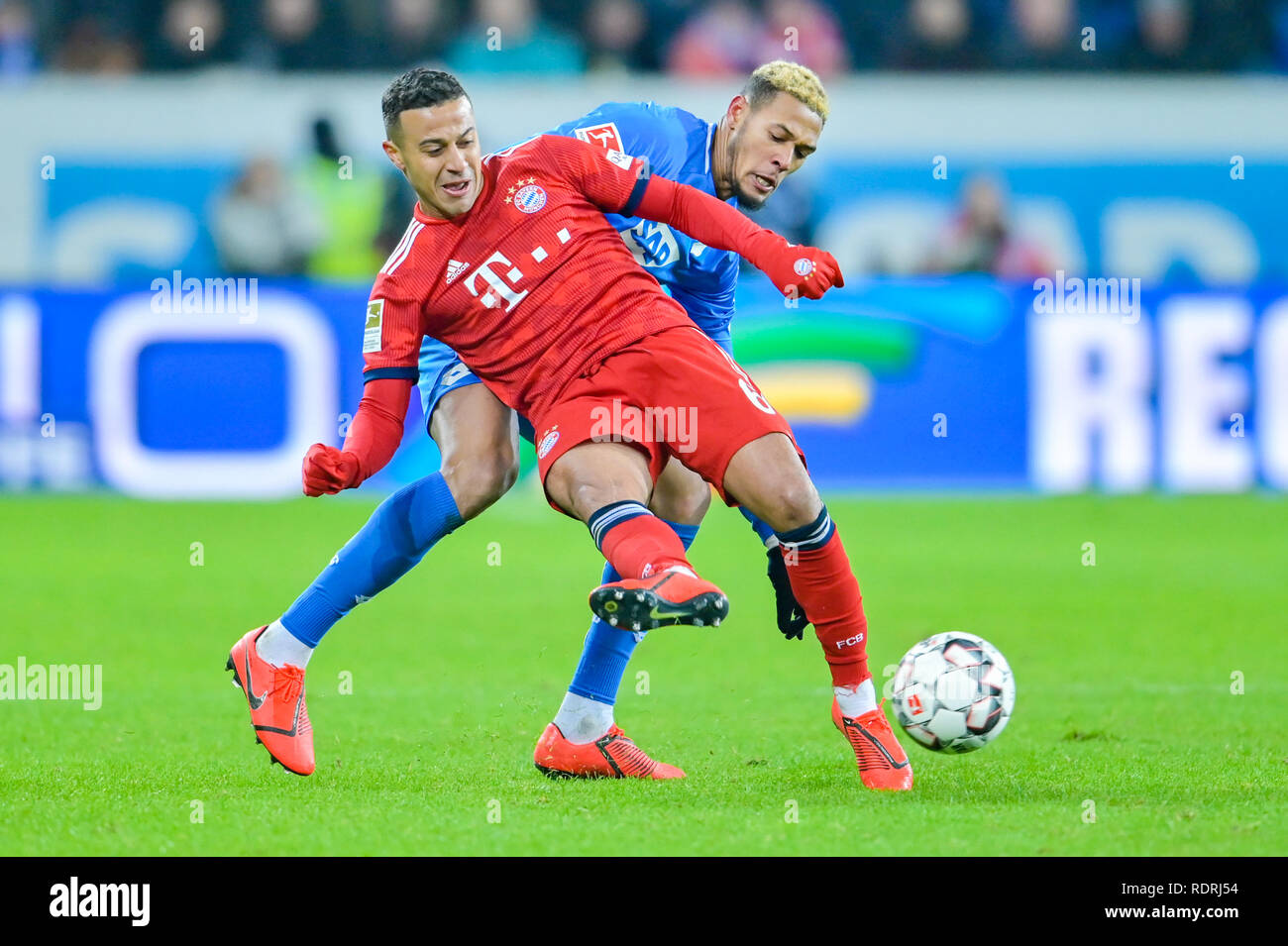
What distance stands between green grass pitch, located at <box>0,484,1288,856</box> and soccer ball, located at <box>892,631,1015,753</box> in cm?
13

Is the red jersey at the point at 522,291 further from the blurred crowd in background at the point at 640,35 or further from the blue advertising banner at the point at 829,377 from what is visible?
the blurred crowd in background at the point at 640,35

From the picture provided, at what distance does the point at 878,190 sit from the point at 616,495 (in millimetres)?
11210

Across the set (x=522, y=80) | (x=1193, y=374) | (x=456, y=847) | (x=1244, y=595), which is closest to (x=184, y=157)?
(x=522, y=80)

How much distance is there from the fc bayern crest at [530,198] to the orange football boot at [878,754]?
1.64 metres

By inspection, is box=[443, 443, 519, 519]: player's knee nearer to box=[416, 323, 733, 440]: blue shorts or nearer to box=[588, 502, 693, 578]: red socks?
box=[416, 323, 733, 440]: blue shorts

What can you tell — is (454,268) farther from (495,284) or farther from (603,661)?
(603,661)

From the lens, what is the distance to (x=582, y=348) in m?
4.61

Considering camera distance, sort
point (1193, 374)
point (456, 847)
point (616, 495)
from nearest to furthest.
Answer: point (456, 847), point (616, 495), point (1193, 374)

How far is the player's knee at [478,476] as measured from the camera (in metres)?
4.70

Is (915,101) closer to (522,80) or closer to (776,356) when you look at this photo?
(522,80)

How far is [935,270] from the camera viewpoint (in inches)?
540

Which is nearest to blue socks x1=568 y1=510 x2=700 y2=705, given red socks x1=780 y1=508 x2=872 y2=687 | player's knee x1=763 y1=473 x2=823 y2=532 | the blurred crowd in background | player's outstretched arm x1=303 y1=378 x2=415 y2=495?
red socks x1=780 y1=508 x2=872 y2=687

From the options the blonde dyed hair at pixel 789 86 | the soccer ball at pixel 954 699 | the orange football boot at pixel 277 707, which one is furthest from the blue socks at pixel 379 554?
the blonde dyed hair at pixel 789 86

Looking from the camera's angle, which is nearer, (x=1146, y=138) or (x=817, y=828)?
Answer: (x=817, y=828)
